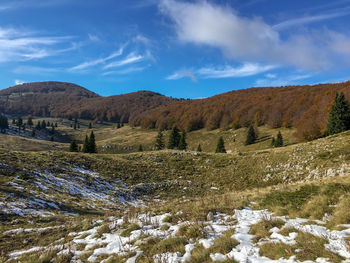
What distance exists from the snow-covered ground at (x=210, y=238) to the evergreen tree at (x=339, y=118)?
183 feet

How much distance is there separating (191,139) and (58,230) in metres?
102

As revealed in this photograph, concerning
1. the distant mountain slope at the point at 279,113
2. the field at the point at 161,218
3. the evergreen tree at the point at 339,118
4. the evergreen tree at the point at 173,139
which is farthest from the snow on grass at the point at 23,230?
the distant mountain slope at the point at 279,113

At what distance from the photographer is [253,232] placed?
21.1ft

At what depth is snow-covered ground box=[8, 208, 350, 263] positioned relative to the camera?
5008 mm

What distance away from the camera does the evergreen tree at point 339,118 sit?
49.1 m

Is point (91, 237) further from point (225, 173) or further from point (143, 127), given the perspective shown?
point (143, 127)

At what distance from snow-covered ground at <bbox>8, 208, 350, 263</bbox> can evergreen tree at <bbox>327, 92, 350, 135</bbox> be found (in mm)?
55876

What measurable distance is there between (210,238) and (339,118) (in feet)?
197

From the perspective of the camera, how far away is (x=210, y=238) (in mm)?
6305

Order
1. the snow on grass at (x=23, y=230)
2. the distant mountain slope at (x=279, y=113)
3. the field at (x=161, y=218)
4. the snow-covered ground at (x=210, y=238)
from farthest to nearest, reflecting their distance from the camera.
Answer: the distant mountain slope at (x=279, y=113), the snow on grass at (x=23, y=230), the field at (x=161, y=218), the snow-covered ground at (x=210, y=238)

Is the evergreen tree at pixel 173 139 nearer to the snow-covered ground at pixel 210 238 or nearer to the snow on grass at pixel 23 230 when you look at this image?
the snow on grass at pixel 23 230

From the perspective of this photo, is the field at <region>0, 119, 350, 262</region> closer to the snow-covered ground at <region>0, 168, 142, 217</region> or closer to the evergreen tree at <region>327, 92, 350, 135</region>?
the snow-covered ground at <region>0, 168, 142, 217</region>

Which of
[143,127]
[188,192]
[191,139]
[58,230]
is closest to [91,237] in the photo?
[58,230]

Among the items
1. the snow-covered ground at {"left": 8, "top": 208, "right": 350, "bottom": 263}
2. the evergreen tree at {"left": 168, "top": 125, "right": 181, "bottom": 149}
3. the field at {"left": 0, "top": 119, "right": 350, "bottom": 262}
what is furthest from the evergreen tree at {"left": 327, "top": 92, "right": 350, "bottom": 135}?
the snow-covered ground at {"left": 8, "top": 208, "right": 350, "bottom": 263}
